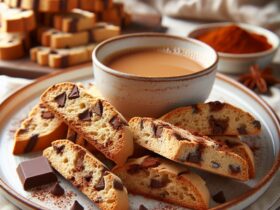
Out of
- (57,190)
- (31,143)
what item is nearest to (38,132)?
(31,143)

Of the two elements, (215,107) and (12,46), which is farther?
(12,46)

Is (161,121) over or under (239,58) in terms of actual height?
over

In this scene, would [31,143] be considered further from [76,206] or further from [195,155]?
[195,155]

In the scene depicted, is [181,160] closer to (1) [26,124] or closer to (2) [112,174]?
(2) [112,174]

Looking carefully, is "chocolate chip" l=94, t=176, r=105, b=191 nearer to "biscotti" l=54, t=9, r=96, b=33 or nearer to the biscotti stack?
the biscotti stack

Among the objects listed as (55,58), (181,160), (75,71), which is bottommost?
(55,58)

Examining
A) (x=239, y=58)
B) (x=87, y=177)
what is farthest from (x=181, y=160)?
(x=239, y=58)

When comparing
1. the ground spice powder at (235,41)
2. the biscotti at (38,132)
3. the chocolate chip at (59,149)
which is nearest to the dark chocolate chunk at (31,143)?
the biscotti at (38,132)
